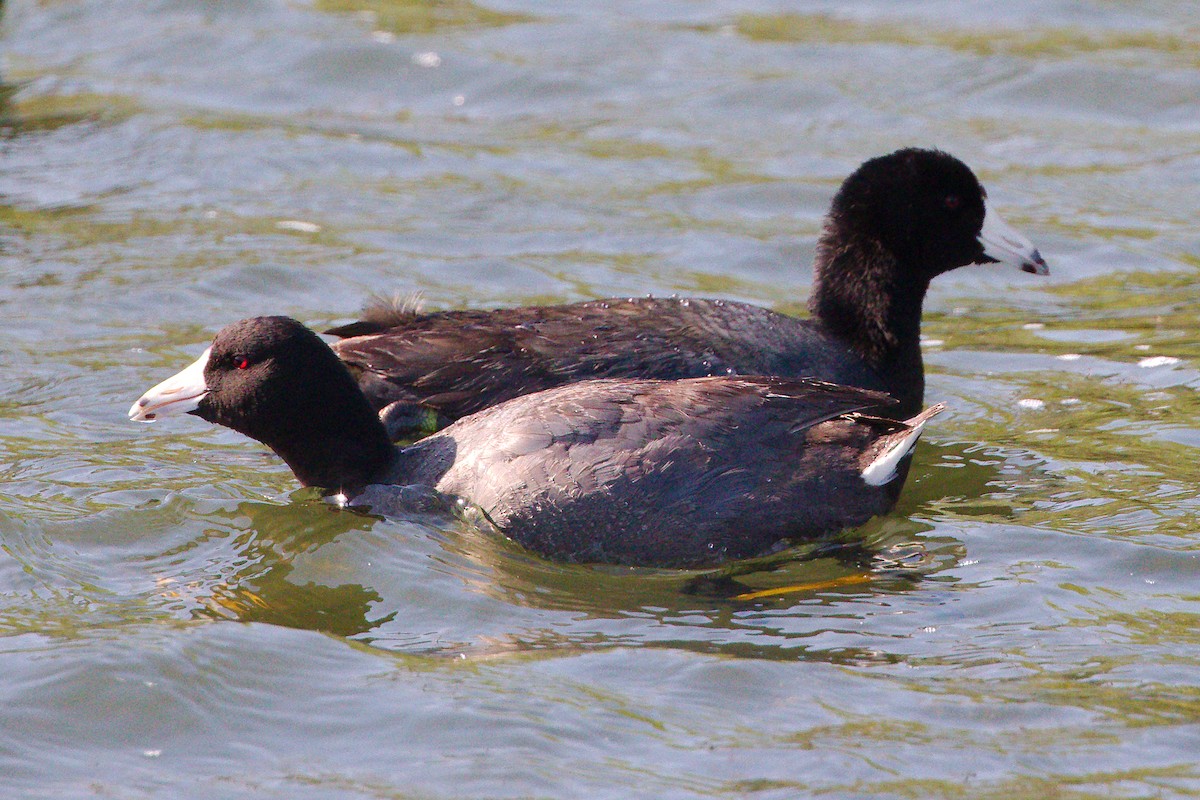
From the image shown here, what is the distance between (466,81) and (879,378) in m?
5.60

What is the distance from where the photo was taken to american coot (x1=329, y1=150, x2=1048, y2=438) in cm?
624

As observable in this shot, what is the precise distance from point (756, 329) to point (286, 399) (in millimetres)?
1874

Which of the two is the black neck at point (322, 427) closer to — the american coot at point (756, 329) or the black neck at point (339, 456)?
the black neck at point (339, 456)

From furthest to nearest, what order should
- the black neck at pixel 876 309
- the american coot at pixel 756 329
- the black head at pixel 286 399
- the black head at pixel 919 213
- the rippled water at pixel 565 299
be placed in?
the black head at pixel 919 213 < the black neck at pixel 876 309 < the american coot at pixel 756 329 < the black head at pixel 286 399 < the rippled water at pixel 565 299

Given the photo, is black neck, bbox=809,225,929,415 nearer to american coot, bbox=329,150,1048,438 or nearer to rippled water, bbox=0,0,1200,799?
american coot, bbox=329,150,1048,438

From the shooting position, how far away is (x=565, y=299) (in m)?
8.18

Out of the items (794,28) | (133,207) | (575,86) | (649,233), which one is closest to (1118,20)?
(794,28)

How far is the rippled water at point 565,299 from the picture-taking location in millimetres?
4281

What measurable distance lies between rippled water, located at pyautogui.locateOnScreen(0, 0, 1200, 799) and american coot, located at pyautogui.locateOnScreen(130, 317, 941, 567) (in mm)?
148

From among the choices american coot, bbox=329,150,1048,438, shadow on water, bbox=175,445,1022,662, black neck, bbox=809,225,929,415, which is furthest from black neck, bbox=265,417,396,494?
black neck, bbox=809,225,929,415

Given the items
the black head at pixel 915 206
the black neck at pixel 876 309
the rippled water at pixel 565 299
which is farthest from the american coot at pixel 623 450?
the black head at pixel 915 206

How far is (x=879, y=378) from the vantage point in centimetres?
663

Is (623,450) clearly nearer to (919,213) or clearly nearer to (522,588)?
(522,588)

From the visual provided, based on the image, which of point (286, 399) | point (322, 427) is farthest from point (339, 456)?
point (286, 399)
